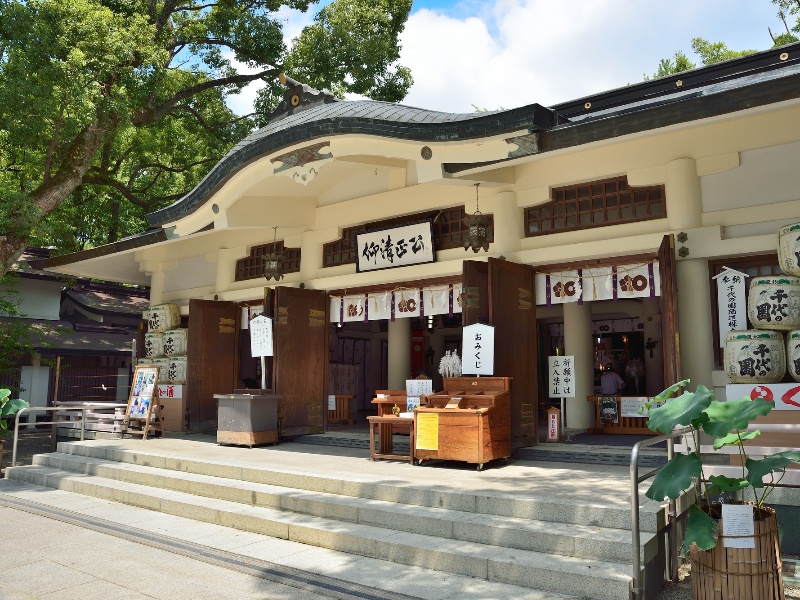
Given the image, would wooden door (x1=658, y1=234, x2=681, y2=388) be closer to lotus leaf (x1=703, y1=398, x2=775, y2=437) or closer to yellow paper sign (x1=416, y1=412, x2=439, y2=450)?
yellow paper sign (x1=416, y1=412, x2=439, y2=450)

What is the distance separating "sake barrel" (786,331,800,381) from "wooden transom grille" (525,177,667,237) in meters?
2.58

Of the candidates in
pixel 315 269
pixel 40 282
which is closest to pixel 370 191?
pixel 315 269

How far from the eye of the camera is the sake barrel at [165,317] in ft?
47.4

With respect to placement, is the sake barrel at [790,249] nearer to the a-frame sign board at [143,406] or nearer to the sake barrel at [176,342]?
the a-frame sign board at [143,406]

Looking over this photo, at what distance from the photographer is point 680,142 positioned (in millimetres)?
8242

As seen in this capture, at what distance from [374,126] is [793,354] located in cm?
570

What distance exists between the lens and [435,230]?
34.3ft

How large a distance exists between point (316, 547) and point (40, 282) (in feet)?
58.0

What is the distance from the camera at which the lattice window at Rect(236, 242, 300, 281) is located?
12758mm

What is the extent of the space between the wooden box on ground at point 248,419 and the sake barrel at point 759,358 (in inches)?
284

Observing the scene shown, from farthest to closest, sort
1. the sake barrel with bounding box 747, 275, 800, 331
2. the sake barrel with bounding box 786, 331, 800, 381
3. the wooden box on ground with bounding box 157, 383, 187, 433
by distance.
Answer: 1. the wooden box on ground with bounding box 157, 383, 187, 433
2. the sake barrel with bounding box 747, 275, 800, 331
3. the sake barrel with bounding box 786, 331, 800, 381

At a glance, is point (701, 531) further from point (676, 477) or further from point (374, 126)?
point (374, 126)

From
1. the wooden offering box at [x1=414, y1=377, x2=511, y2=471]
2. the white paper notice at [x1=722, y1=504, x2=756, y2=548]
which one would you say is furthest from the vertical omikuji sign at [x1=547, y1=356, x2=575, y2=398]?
the white paper notice at [x1=722, y1=504, x2=756, y2=548]

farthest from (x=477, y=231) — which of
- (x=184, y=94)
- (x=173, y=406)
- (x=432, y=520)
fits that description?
(x=184, y=94)
